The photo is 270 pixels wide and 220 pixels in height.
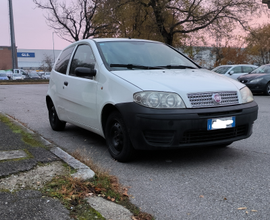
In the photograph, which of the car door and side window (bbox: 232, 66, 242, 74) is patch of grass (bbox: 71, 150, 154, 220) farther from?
side window (bbox: 232, 66, 242, 74)

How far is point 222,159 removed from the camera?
429 centimetres

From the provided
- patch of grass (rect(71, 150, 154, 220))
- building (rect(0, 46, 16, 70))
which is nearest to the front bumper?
patch of grass (rect(71, 150, 154, 220))

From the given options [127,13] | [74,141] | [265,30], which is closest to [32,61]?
[265,30]

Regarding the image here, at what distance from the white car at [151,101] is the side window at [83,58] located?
0.02m

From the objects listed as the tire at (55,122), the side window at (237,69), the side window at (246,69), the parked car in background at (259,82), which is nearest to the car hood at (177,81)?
the tire at (55,122)

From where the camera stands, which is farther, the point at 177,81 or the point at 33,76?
the point at 33,76

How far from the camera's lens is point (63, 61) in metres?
5.93

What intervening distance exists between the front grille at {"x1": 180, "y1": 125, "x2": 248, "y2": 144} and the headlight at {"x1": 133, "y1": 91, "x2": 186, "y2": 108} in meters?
0.36

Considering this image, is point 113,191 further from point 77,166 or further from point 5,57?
point 5,57

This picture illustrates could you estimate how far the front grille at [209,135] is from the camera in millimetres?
3775

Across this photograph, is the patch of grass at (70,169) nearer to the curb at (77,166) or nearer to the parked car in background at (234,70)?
the curb at (77,166)

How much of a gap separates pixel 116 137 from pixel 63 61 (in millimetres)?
2341

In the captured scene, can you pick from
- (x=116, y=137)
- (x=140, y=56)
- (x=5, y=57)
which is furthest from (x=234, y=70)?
(x=5, y=57)

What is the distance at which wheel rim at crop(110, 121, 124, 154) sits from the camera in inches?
161
